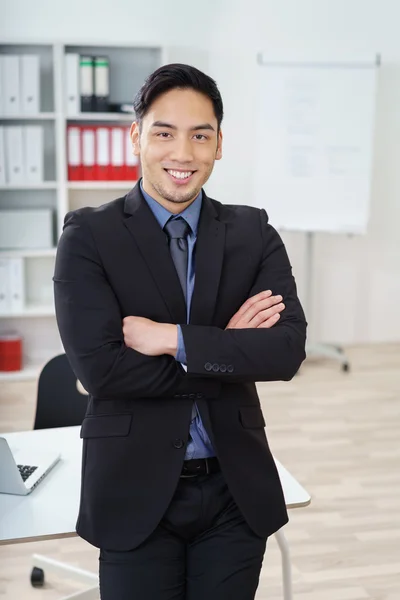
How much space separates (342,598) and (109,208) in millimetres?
1700

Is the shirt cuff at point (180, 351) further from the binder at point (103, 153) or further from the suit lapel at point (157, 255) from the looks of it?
the binder at point (103, 153)

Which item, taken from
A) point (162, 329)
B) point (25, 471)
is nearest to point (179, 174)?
point (162, 329)

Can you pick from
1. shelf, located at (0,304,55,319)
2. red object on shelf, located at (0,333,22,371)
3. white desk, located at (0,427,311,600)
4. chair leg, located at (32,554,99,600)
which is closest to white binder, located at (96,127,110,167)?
shelf, located at (0,304,55,319)

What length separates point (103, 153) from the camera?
15.9 ft

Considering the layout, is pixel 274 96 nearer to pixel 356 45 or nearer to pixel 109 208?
pixel 356 45

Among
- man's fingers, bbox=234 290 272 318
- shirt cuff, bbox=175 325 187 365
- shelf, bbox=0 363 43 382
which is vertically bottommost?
shelf, bbox=0 363 43 382

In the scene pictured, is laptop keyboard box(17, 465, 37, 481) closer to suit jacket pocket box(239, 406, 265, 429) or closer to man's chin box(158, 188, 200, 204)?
suit jacket pocket box(239, 406, 265, 429)

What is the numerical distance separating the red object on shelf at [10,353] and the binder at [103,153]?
3.96ft

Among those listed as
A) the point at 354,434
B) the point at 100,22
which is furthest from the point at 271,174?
the point at 354,434

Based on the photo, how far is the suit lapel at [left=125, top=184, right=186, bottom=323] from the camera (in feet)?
5.09

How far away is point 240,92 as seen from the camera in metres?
5.33

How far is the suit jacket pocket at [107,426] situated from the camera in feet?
4.92

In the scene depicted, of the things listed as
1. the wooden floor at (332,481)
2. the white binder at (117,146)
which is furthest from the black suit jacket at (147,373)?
the white binder at (117,146)

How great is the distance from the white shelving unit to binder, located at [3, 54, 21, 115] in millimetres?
58
